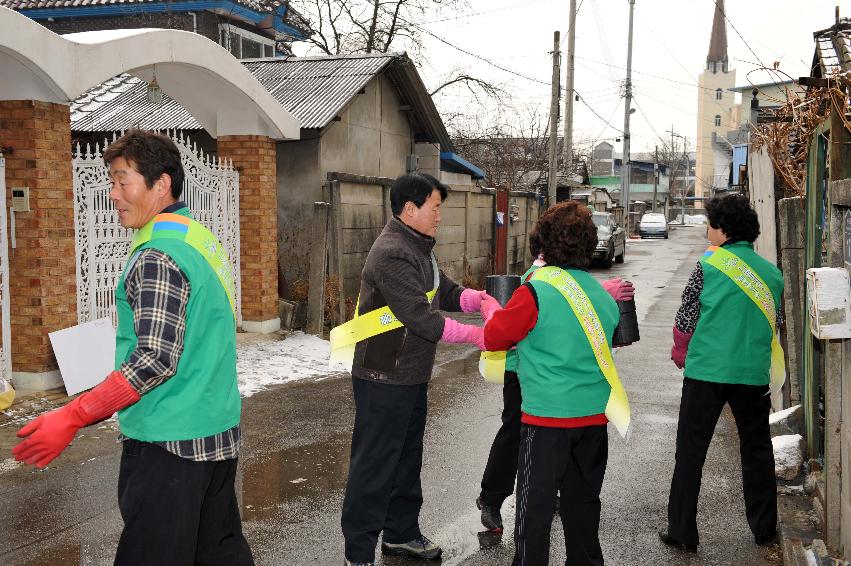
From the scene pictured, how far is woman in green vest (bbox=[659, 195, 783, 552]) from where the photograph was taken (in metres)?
4.21

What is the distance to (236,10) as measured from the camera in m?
21.0

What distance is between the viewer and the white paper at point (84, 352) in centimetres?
727

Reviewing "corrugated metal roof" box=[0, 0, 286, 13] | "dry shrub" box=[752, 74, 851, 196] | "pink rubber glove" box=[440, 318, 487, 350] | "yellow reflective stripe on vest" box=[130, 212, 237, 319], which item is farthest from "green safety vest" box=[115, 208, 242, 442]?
"corrugated metal roof" box=[0, 0, 286, 13]

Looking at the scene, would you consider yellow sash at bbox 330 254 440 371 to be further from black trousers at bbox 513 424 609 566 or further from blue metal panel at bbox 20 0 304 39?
blue metal panel at bbox 20 0 304 39

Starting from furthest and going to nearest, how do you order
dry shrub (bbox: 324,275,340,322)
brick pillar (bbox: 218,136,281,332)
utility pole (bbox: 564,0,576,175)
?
utility pole (bbox: 564,0,576,175) → dry shrub (bbox: 324,275,340,322) → brick pillar (bbox: 218,136,281,332)

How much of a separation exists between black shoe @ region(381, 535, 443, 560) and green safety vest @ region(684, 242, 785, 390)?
1615 millimetres

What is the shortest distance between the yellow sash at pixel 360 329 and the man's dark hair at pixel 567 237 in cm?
62

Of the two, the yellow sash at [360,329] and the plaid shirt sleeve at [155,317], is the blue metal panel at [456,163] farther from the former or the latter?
the plaid shirt sleeve at [155,317]

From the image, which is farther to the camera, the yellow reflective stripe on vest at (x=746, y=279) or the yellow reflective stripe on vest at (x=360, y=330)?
the yellow reflective stripe on vest at (x=746, y=279)

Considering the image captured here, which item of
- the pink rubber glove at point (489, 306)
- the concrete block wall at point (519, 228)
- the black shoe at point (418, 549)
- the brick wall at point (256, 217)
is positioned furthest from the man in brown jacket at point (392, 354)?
the concrete block wall at point (519, 228)

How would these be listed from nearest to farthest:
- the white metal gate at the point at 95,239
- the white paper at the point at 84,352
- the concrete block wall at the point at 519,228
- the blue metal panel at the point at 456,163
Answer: the white paper at the point at 84,352, the white metal gate at the point at 95,239, the blue metal panel at the point at 456,163, the concrete block wall at the point at 519,228

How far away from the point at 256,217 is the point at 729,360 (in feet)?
23.4

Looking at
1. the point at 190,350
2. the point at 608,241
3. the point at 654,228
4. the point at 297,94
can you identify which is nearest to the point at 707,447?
A: the point at 190,350

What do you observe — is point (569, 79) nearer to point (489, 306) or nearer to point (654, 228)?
point (654, 228)
